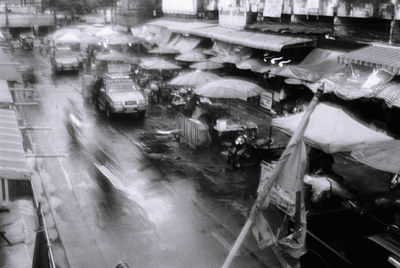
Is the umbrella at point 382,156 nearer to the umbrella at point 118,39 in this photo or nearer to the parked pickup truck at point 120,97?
the parked pickup truck at point 120,97

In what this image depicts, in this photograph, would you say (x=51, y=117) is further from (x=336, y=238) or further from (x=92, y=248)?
(x=336, y=238)

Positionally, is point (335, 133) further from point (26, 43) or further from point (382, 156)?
point (26, 43)

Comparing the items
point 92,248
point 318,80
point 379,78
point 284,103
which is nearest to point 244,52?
point 284,103

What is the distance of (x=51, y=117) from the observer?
23.4m

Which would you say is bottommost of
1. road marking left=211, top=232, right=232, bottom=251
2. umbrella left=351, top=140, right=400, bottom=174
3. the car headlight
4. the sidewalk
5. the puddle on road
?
road marking left=211, top=232, right=232, bottom=251

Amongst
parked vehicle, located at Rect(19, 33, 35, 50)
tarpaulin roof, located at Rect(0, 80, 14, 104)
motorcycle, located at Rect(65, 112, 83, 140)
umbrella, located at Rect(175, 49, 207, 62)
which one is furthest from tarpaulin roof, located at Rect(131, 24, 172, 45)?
tarpaulin roof, located at Rect(0, 80, 14, 104)

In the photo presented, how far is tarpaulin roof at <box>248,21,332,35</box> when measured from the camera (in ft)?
66.9

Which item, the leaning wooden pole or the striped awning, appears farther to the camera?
the striped awning

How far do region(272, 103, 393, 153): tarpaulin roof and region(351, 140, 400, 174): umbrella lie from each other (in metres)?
1.22

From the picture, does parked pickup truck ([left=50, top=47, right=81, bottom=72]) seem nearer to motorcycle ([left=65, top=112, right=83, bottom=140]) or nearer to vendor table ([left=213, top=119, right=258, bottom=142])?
motorcycle ([left=65, top=112, right=83, bottom=140])

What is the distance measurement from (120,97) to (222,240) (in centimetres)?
1361

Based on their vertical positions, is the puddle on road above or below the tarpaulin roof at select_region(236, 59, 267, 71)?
below

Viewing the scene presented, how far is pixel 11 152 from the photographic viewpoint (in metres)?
8.30

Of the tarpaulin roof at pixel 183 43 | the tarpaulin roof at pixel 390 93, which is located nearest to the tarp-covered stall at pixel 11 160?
the tarpaulin roof at pixel 390 93
